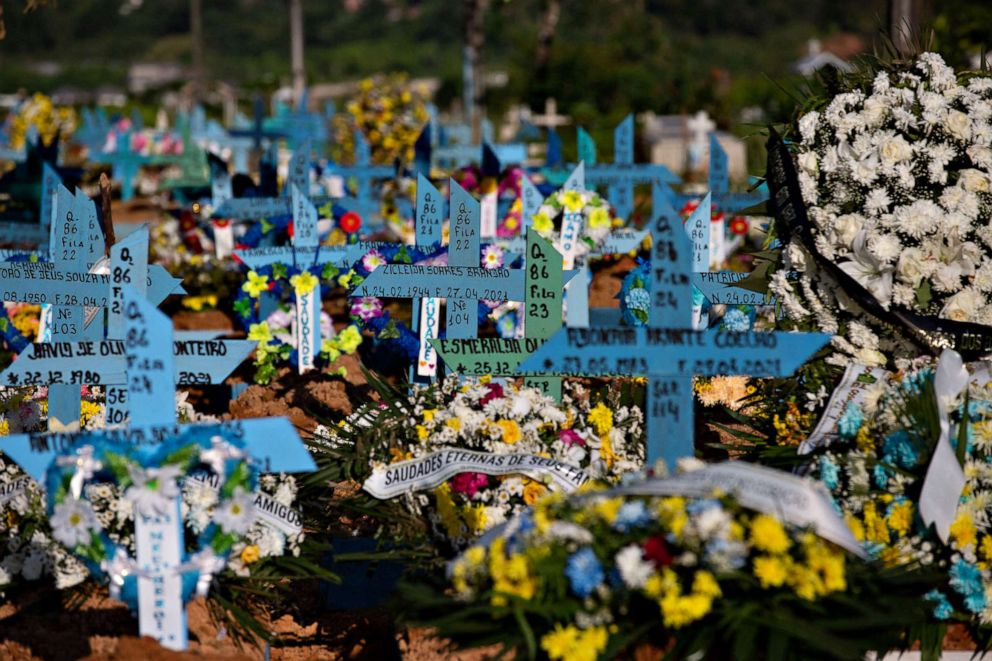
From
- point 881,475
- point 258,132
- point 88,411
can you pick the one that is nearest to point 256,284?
point 88,411

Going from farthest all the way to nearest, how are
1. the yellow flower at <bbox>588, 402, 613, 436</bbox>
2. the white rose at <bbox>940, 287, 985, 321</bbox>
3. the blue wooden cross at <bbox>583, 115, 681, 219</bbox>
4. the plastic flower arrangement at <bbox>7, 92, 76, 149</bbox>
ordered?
the plastic flower arrangement at <bbox>7, 92, 76, 149</bbox> < the blue wooden cross at <bbox>583, 115, 681, 219</bbox> < the white rose at <bbox>940, 287, 985, 321</bbox> < the yellow flower at <bbox>588, 402, 613, 436</bbox>

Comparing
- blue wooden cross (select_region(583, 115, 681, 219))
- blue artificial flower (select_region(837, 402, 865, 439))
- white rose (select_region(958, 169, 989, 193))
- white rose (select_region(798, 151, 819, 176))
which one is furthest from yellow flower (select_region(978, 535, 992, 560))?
blue wooden cross (select_region(583, 115, 681, 219))

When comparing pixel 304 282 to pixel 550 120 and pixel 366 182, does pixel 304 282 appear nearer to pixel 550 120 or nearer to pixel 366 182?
pixel 366 182

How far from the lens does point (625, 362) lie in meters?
4.33

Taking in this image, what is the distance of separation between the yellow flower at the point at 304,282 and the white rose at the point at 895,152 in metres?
3.76

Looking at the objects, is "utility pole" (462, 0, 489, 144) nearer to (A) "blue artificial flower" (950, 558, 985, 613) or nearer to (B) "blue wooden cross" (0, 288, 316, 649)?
(B) "blue wooden cross" (0, 288, 316, 649)

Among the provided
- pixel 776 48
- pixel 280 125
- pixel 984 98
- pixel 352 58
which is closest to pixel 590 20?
pixel 776 48

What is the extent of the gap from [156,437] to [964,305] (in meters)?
3.08

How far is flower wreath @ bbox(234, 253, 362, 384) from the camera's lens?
838 centimetres

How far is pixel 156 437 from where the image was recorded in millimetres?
4250

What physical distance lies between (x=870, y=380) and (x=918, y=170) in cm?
99

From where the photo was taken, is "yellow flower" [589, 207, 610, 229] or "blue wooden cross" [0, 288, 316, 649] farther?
"yellow flower" [589, 207, 610, 229]

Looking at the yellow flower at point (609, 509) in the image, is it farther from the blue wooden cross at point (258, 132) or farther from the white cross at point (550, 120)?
the white cross at point (550, 120)

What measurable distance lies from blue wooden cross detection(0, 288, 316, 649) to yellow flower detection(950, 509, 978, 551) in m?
1.98
